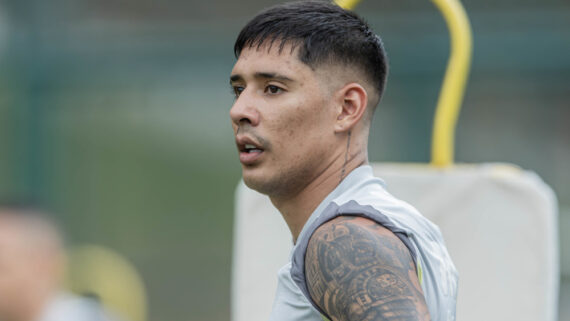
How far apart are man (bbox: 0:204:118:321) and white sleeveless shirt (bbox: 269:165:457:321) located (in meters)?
1.75

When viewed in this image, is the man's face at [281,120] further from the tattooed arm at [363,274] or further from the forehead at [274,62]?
the tattooed arm at [363,274]

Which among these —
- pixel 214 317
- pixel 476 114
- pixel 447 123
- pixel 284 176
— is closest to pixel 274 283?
pixel 447 123

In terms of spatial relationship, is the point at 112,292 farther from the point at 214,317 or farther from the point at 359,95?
the point at 359,95

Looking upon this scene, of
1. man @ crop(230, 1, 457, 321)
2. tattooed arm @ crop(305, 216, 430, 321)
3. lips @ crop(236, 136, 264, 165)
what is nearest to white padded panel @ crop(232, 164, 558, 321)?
man @ crop(230, 1, 457, 321)

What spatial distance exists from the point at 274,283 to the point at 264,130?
0.89 meters

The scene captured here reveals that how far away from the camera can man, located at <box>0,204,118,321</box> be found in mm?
2916

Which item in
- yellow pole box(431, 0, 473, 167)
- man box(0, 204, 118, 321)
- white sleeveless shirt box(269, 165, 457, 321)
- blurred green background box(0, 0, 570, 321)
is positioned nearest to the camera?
white sleeveless shirt box(269, 165, 457, 321)

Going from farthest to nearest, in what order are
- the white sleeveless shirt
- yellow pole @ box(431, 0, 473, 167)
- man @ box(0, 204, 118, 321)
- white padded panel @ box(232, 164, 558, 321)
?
man @ box(0, 204, 118, 321), yellow pole @ box(431, 0, 473, 167), white padded panel @ box(232, 164, 558, 321), the white sleeveless shirt

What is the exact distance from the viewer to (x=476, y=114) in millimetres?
6113

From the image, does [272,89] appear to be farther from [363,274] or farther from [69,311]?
[69,311]

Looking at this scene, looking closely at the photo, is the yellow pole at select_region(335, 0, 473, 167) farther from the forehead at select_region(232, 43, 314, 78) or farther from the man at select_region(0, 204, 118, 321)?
the man at select_region(0, 204, 118, 321)

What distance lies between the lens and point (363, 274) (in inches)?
49.4

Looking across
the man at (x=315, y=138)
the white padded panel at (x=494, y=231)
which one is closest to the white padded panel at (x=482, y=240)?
the white padded panel at (x=494, y=231)

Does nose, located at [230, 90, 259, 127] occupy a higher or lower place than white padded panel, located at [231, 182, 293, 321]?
higher
